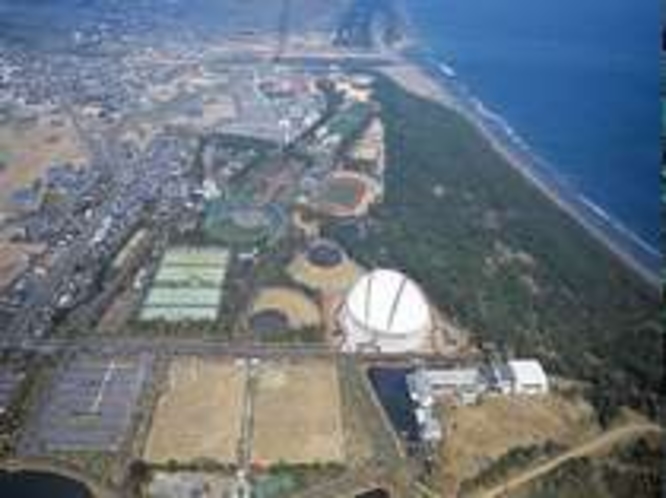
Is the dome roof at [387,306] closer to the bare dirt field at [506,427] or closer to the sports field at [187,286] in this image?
the bare dirt field at [506,427]

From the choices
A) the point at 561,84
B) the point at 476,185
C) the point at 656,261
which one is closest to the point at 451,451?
the point at 656,261

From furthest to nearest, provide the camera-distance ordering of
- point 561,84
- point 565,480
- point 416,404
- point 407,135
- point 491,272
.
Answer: point 561,84
point 407,135
point 491,272
point 416,404
point 565,480

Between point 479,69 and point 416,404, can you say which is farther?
point 479,69

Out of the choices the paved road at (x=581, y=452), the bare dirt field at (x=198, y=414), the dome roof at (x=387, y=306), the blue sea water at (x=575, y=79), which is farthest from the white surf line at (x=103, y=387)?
the blue sea water at (x=575, y=79)

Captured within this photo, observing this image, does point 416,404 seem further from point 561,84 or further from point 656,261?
point 561,84

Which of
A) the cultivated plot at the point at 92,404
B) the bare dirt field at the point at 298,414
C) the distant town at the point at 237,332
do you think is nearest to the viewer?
the distant town at the point at 237,332

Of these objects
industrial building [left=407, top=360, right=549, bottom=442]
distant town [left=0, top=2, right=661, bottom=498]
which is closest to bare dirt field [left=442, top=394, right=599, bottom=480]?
distant town [left=0, top=2, right=661, bottom=498]
